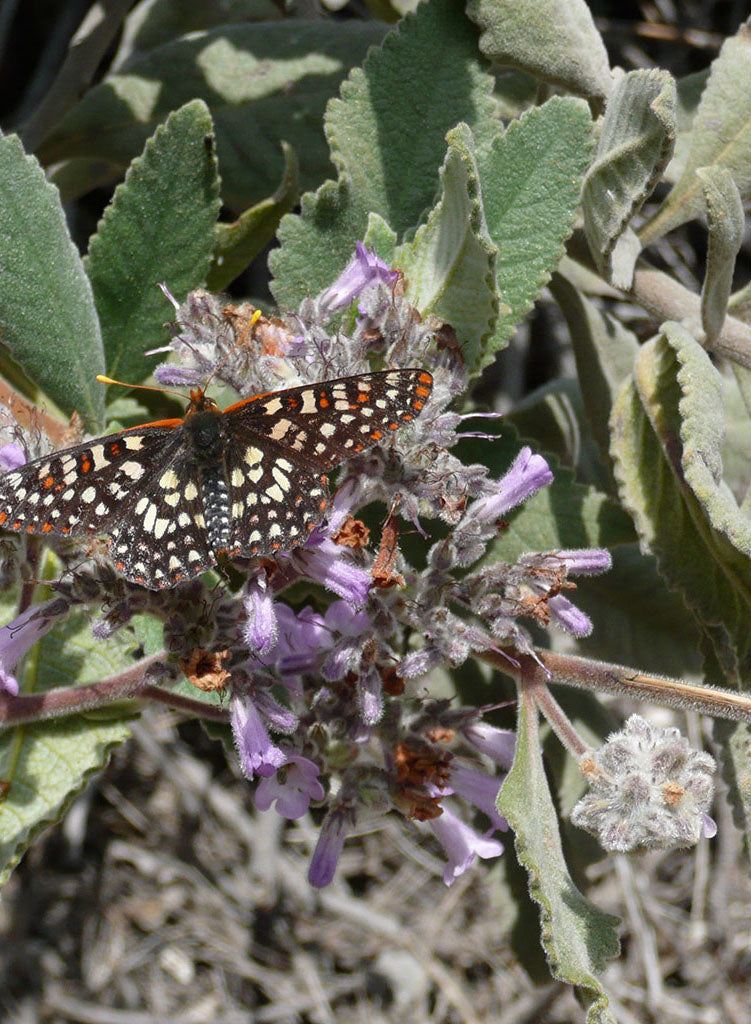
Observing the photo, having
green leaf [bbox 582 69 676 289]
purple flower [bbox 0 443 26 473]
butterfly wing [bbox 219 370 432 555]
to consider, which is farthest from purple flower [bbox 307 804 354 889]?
green leaf [bbox 582 69 676 289]

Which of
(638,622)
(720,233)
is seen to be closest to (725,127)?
(720,233)

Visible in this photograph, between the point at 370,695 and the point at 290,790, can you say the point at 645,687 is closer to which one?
the point at 370,695

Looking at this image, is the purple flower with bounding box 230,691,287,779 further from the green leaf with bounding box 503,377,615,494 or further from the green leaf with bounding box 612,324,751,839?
the green leaf with bounding box 503,377,615,494

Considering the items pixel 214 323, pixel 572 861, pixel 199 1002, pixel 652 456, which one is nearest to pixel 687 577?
pixel 652 456

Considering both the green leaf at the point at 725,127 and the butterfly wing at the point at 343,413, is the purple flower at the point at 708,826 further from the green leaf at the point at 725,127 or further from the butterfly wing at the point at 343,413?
the green leaf at the point at 725,127

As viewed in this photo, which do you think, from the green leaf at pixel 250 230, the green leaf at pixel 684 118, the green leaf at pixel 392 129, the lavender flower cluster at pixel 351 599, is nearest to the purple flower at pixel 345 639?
the lavender flower cluster at pixel 351 599
